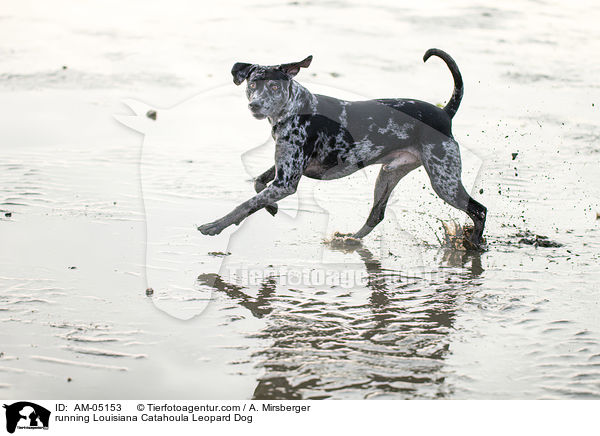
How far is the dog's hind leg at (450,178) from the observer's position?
655 centimetres

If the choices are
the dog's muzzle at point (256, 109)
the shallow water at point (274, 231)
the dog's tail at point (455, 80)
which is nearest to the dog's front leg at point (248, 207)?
the shallow water at point (274, 231)

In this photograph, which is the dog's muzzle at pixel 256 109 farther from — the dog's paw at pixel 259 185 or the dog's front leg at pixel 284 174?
the dog's paw at pixel 259 185

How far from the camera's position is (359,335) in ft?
15.3

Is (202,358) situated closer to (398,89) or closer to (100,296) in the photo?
(100,296)

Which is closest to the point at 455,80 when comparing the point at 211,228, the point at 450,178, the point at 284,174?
the point at 450,178

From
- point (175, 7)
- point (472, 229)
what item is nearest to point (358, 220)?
point (472, 229)

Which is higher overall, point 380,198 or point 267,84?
point 267,84

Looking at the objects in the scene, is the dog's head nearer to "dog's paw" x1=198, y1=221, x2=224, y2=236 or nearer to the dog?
the dog

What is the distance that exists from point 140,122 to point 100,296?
5.20ft
